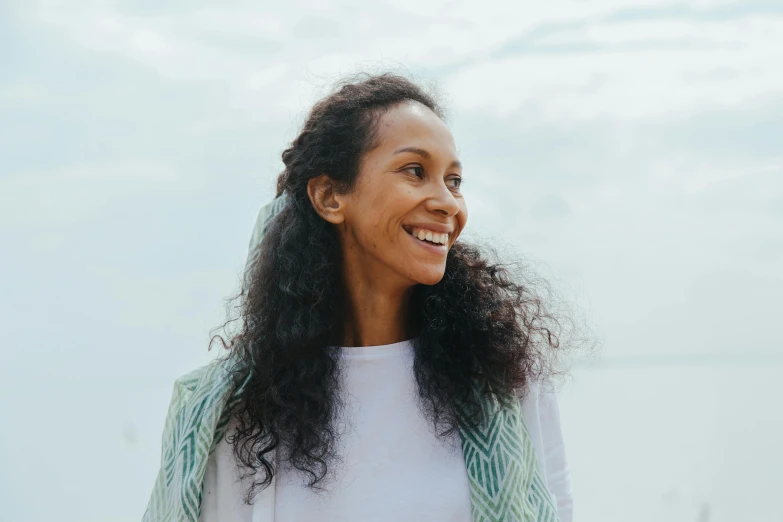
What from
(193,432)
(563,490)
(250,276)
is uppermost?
(250,276)

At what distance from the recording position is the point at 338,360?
109 inches

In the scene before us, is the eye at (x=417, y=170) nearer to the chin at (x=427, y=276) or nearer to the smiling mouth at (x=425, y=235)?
the smiling mouth at (x=425, y=235)

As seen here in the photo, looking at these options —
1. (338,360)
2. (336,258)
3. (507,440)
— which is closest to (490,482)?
(507,440)

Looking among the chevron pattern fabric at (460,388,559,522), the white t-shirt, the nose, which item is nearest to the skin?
the nose

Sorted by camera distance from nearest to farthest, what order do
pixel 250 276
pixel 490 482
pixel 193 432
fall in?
pixel 490 482 → pixel 193 432 → pixel 250 276

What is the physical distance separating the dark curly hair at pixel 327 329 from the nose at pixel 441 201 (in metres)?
0.22

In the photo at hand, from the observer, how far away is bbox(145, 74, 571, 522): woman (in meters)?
2.61

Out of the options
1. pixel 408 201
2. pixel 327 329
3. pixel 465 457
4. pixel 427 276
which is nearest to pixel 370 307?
pixel 327 329

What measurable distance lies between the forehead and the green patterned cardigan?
0.71m

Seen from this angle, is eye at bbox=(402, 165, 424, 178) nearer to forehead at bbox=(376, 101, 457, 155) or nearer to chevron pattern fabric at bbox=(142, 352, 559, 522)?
forehead at bbox=(376, 101, 457, 155)

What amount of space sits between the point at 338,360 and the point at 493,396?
44 cm

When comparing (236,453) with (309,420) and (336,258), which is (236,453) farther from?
(336,258)

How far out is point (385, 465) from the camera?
104 inches

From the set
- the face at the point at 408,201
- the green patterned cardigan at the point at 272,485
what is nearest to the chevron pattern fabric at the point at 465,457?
the green patterned cardigan at the point at 272,485
